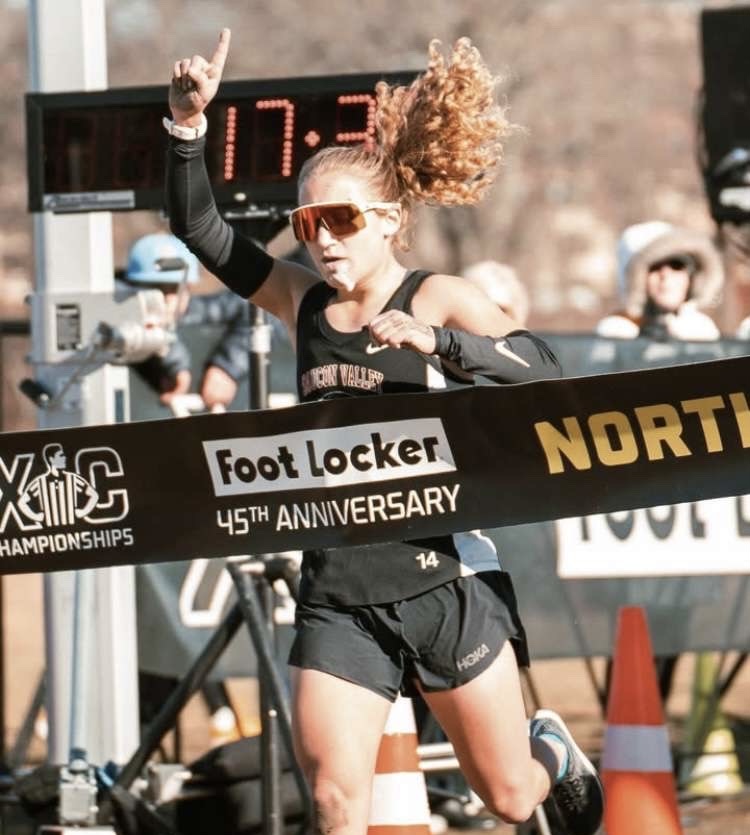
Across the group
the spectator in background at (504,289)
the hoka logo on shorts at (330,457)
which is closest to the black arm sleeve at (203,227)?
the hoka logo on shorts at (330,457)

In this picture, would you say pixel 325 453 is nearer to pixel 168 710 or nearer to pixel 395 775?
pixel 395 775

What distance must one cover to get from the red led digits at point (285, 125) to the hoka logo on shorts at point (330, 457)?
171cm

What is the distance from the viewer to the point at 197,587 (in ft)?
26.9

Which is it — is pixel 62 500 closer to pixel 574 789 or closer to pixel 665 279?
pixel 574 789

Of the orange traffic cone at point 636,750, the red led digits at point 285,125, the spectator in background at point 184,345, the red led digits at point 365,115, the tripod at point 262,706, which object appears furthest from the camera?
the spectator in background at point 184,345

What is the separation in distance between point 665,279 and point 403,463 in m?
4.10

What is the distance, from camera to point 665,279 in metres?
9.30

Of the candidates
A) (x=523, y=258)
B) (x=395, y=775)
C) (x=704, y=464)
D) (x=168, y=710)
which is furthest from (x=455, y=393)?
(x=523, y=258)

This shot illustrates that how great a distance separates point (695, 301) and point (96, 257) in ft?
10.1

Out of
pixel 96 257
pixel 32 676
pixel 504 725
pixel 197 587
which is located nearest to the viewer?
pixel 504 725

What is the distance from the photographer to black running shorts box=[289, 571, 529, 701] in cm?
521

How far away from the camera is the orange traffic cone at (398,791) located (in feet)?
20.1

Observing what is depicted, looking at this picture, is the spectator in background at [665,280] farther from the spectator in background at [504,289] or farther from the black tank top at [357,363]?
the black tank top at [357,363]

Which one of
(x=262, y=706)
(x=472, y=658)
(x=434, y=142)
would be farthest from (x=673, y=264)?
(x=472, y=658)
